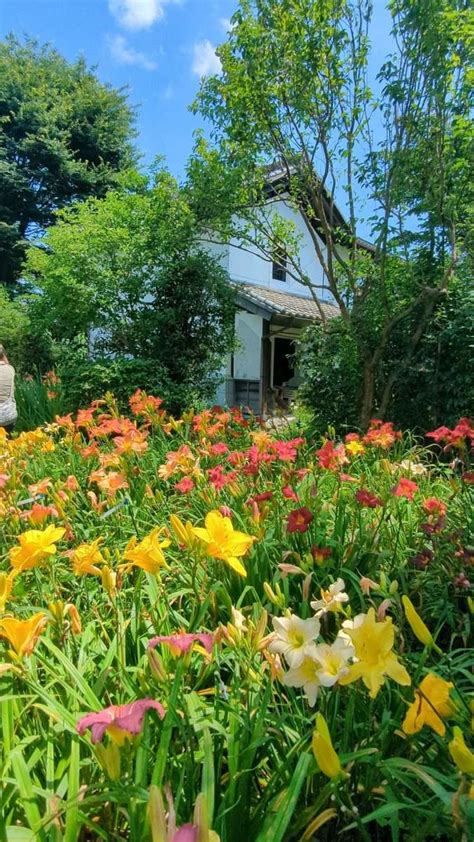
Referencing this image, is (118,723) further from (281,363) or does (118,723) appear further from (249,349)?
(281,363)

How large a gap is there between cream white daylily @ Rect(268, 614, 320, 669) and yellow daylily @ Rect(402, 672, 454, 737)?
18cm

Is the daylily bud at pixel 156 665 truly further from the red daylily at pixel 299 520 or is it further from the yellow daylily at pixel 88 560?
the red daylily at pixel 299 520

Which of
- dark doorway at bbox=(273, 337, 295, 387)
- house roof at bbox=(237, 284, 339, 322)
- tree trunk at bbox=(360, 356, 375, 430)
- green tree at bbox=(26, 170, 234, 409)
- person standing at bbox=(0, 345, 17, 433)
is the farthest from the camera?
dark doorway at bbox=(273, 337, 295, 387)

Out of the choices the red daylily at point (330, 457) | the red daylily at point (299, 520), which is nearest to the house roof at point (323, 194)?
the red daylily at point (330, 457)

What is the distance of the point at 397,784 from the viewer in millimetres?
959

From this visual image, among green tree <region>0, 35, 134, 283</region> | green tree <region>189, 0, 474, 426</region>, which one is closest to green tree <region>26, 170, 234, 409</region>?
green tree <region>189, 0, 474, 426</region>

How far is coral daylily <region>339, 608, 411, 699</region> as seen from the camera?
792 millimetres

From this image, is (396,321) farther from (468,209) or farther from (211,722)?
(211,722)

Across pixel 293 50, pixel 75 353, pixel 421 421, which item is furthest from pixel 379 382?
pixel 75 353

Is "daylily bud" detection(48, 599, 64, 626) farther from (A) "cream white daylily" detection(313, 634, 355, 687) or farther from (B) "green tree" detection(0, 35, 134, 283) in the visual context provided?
(B) "green tree" detection(0, 35, 134, 283)

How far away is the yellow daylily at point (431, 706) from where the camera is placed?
30.3 inches

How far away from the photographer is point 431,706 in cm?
77

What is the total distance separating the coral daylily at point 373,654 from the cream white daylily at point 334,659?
0.04ft

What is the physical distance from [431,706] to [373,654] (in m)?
0.11
